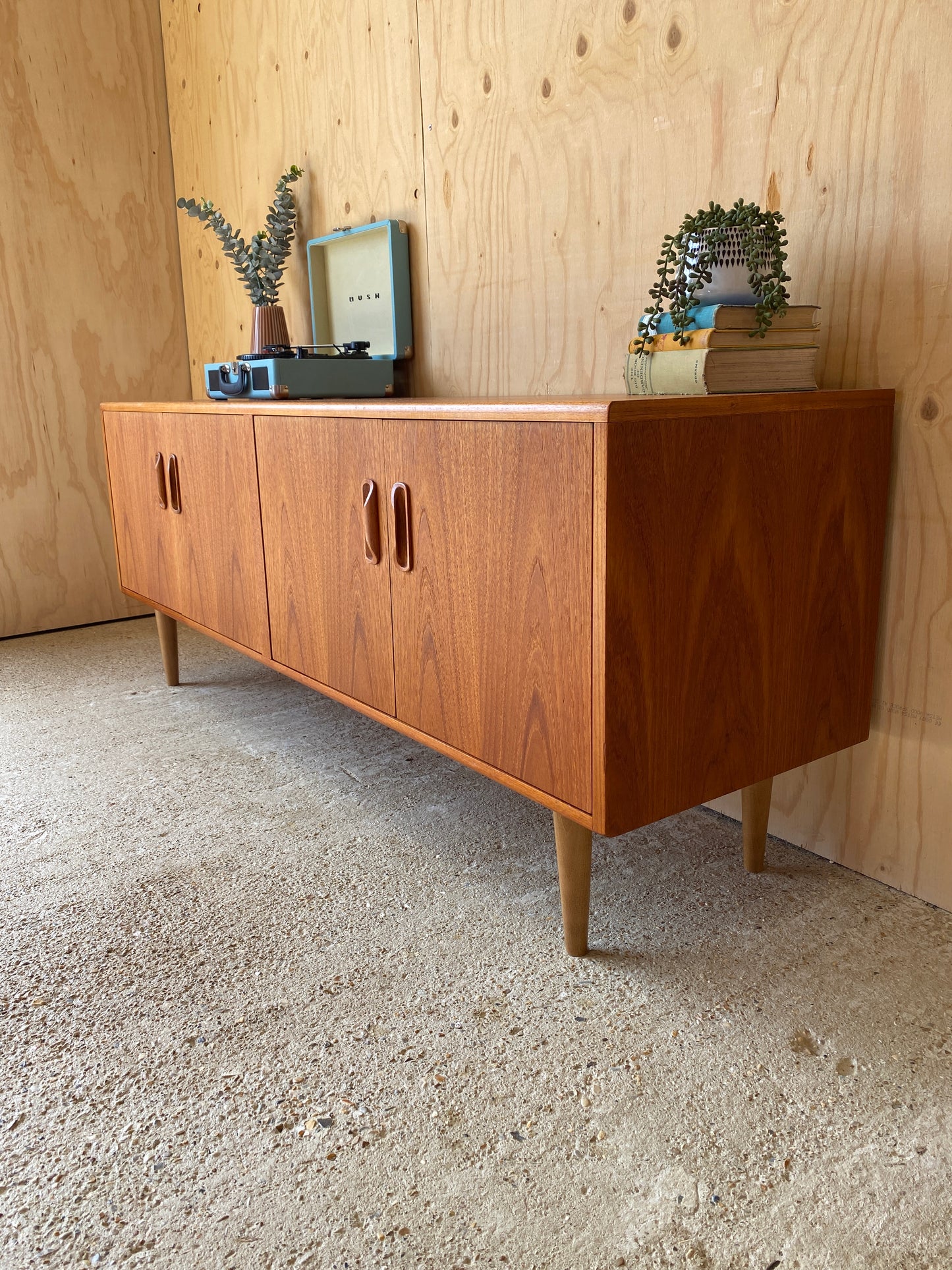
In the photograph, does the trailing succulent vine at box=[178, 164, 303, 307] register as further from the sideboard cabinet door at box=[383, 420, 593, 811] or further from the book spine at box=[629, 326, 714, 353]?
the book spine at box=[629, 326, 714, 353]

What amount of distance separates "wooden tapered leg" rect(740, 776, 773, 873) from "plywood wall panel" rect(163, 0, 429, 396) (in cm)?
126

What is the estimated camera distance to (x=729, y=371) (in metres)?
1.28

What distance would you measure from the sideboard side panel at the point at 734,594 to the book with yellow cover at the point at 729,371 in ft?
0.25

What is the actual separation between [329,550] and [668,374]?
0.64m

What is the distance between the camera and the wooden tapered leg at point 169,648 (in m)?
2.53

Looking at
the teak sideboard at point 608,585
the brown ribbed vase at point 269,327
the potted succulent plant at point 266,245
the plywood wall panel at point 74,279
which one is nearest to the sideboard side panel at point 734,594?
the teak sideboard at point 608,585

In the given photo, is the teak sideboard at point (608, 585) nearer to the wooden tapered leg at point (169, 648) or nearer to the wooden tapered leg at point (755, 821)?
the wooden tapered leg at point (755, 821)

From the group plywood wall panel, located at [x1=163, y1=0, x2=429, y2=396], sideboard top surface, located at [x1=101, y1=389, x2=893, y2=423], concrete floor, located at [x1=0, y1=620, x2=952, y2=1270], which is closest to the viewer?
concrete floor, located at [x1=0, y1=620, x2=952, y2=1270]

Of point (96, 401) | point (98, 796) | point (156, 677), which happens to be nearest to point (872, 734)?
point (98, 796)

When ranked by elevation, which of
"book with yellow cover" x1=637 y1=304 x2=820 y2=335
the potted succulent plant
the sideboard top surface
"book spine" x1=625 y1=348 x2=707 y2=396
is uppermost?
the potted succulent plant

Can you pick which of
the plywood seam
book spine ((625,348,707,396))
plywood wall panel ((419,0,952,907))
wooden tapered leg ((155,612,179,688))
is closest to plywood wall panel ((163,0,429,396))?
the plywood seam

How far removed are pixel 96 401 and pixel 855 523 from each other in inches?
102

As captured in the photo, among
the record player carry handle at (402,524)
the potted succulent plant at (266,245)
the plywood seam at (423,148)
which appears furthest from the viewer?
the potted succulent plant at (266,245)

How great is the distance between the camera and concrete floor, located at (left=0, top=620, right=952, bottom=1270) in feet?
3.03
